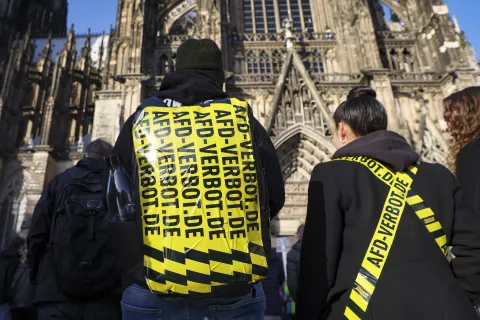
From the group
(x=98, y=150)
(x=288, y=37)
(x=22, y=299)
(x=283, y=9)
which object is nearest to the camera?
(x=98, y=150)

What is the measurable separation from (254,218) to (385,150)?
0.77 metres

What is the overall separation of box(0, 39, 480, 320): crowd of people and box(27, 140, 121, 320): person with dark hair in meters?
0.75

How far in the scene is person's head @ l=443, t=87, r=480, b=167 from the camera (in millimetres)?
2148

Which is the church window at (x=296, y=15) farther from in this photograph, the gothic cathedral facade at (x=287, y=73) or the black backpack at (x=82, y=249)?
the black backpack at (x=82, y=249)

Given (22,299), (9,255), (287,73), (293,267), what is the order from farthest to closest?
(287,73)
(293,267)
(9,255)
(22,299)

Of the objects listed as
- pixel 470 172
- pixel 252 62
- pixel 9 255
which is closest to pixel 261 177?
pixel 470 172

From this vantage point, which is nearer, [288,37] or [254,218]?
[254,218]

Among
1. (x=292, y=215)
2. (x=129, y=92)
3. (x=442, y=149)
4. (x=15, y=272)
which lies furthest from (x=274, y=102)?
(x=15, y=272)

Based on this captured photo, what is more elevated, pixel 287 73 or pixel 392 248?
pixel 287 73

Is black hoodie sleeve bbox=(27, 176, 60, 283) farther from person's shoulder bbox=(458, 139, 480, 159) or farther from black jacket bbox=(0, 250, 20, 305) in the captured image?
person's shoulder bbox=(458, 139, 480, 159)

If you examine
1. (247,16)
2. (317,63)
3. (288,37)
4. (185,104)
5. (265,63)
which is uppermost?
(247,16)

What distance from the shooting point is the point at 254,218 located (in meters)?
1.51

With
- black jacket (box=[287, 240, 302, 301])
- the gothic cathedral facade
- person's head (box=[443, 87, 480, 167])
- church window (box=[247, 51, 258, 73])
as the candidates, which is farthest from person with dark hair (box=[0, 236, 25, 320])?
church window (box=[247, 51, 258, 73])

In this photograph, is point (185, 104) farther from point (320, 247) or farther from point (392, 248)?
point (392, 248)
